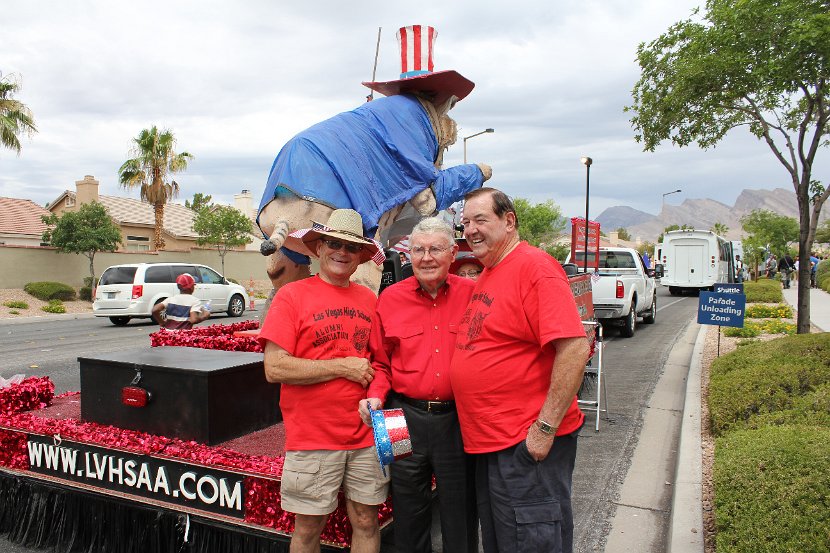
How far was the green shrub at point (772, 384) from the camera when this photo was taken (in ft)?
17.5

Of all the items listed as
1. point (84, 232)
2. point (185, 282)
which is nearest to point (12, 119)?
point (84, 232)

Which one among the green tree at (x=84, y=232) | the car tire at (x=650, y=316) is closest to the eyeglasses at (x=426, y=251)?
the car tire at (x=650, y=316)

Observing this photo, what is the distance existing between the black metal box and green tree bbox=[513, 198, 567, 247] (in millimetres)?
52103

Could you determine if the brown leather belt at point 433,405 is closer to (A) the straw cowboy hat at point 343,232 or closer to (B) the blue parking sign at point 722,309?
(A) the straw cowboy hat at point 343,232

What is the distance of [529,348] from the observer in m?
2.43

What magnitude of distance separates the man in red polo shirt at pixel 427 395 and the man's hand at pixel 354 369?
0.07 m

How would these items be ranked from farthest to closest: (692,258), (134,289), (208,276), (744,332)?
(692,258)
(208,276)
(134,289)
(744,332)

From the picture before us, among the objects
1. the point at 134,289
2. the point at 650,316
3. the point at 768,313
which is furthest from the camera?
the point at 134,289

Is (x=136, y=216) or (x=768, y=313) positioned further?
(x=136, y=216)

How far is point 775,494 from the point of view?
344cm

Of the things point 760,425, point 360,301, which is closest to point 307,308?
point 360,301

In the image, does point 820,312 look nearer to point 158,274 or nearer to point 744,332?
point 744,332

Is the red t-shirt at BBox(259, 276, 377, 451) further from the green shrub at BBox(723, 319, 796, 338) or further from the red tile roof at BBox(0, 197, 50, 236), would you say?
the red tile roof at BBox(0, 197, 50, 236)

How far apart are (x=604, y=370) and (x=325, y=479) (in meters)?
7.36
